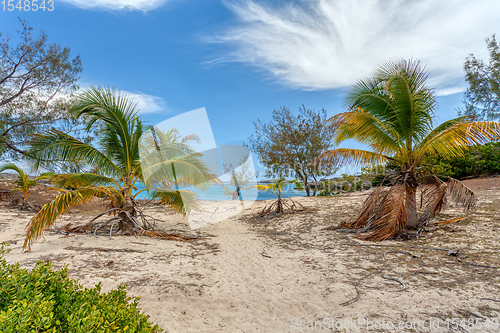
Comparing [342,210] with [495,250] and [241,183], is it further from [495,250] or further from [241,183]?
[241,183]

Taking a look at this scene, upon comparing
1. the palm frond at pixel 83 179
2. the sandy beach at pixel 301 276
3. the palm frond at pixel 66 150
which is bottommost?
the sandy beach at pixel 301 276

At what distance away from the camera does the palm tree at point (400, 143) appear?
6652 mm

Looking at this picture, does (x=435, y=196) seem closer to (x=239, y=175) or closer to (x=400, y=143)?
(x=400, y=143)

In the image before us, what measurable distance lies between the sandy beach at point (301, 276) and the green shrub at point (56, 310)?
1247 millimetres

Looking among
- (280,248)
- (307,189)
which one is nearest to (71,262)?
(280,248)

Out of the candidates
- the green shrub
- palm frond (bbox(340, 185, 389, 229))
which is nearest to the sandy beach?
palm frond (bbox(340, 185, 389, 229))

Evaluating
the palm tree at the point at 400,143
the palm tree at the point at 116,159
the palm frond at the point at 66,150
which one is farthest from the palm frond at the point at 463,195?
the palm frond at the point at 66,150

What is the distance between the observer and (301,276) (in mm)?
4852

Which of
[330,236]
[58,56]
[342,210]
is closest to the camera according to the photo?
[330,236]

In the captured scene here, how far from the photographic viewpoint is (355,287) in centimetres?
417

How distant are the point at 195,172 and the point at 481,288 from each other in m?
6.83

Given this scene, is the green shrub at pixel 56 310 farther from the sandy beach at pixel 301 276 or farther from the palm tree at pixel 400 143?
the palm tree at pixel 400 143

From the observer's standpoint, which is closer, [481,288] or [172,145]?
[481,288]

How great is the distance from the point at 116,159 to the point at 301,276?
617 cm
